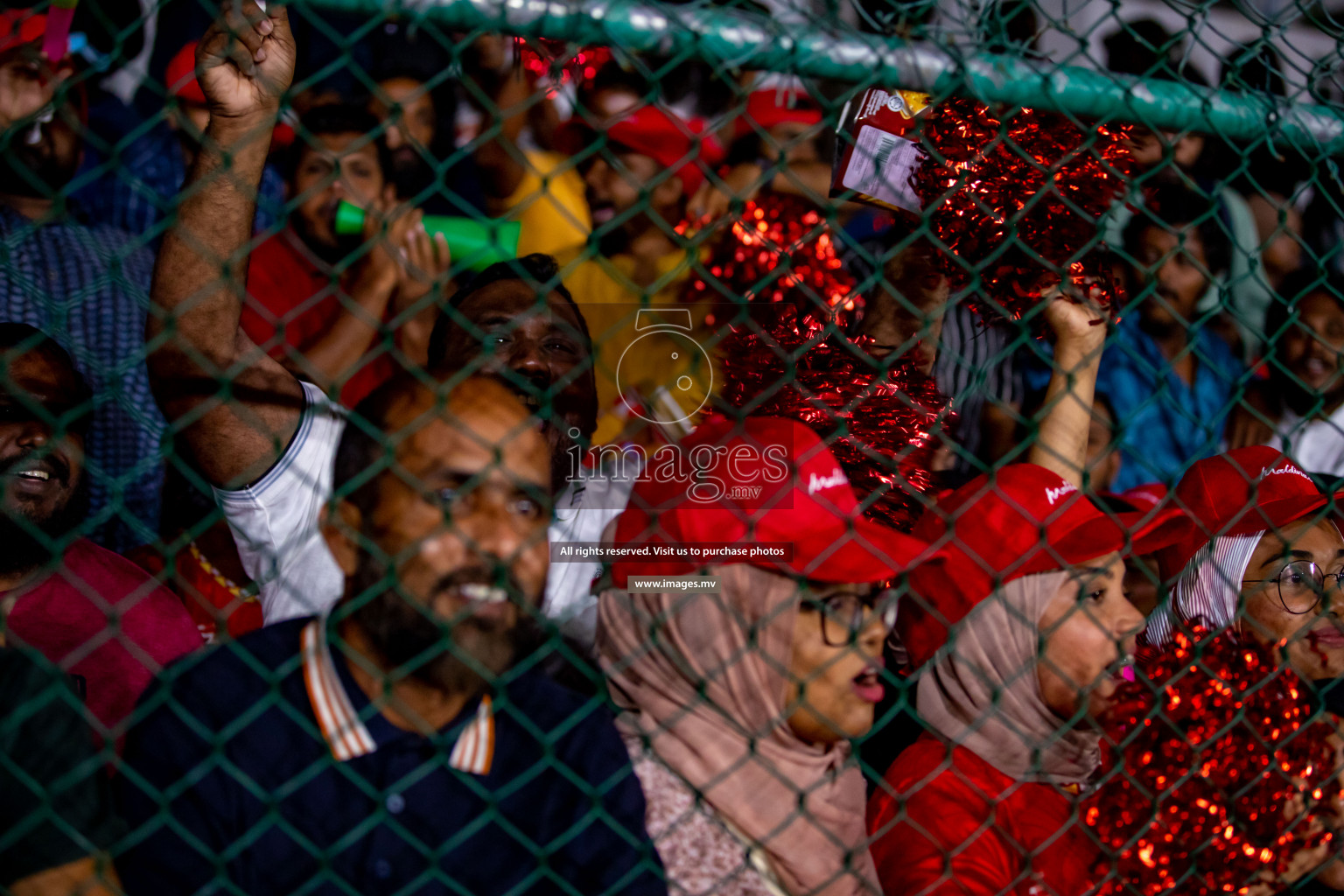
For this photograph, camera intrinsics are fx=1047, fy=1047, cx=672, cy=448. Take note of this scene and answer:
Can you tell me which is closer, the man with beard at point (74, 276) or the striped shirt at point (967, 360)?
the man with beard at point (74, 276)

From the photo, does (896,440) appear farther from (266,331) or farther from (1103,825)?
(266,331)

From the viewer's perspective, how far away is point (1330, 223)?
136 inches

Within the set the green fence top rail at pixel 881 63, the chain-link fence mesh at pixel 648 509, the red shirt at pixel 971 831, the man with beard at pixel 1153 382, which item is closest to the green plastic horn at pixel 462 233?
the chain-link fence mesh at pixel 648 509

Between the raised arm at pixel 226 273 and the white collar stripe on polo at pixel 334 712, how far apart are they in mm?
303

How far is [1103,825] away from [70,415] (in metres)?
1.63

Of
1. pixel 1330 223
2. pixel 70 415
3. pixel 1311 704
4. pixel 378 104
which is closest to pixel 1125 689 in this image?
pixel 1311 704

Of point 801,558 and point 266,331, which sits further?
point 266,331

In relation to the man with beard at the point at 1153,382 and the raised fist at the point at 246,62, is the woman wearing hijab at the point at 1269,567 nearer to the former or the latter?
the man with beard at the point at 1153,382

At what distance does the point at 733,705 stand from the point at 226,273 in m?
0.92

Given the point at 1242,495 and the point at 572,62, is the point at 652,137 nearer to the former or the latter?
the point at 572,62

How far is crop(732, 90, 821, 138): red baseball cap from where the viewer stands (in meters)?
2.52

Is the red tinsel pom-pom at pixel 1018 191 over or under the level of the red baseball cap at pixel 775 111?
over

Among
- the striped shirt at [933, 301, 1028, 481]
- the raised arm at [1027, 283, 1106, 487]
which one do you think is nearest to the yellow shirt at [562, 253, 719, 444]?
the striped shirt at [933, 301, 1028, 481]

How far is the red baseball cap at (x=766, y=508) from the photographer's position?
159 centimetres
